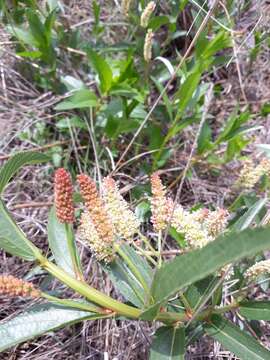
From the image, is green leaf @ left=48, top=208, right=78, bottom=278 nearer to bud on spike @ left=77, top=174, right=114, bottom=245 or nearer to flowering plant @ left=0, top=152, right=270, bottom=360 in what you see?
flowering plant @ left=0, top=152, right=270, bottom=360

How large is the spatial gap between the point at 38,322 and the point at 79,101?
1.13 m

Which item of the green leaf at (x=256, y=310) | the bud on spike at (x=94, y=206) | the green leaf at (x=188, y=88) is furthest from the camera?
the green leaf at (x=188, y=88)

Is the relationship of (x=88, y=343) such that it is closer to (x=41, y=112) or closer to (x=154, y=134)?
(x=154, y=134)

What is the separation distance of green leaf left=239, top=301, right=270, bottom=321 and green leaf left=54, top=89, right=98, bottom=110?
108 centimetres

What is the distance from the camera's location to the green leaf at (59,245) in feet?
4.16

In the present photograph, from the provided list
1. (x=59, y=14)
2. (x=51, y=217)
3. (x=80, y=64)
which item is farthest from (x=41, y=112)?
(x=51, y=217)

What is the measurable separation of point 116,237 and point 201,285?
26cm

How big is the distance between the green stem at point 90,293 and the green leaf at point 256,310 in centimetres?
31

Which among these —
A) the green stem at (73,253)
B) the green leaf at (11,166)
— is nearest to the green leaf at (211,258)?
the green stem at (73,253)

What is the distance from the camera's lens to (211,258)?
2.85 feet

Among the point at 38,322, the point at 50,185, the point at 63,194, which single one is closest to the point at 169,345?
the point at 38,322

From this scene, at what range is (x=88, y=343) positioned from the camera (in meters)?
1.77

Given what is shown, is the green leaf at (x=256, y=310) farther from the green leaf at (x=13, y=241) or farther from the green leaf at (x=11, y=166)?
the green leaf at (x=11, y=166)

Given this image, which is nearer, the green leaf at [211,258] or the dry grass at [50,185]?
the green leaf at [211,258]
